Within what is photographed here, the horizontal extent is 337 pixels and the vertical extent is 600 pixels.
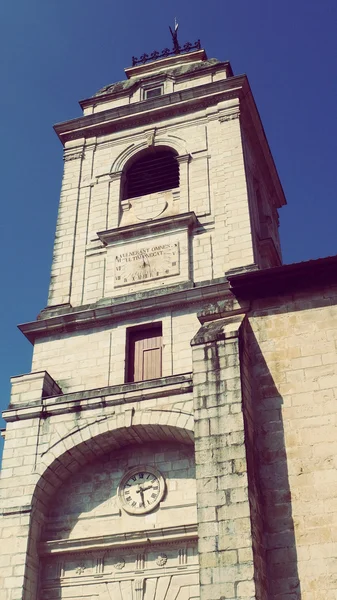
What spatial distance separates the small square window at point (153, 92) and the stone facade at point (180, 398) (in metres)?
1.64

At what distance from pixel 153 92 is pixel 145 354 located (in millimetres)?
10512

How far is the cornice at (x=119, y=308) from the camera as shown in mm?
16906

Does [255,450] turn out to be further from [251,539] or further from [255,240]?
[255,240]

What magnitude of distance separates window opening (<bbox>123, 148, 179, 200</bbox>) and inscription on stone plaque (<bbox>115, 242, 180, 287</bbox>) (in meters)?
2.53

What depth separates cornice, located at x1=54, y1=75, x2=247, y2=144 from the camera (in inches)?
845

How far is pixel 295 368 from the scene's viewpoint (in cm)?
1313

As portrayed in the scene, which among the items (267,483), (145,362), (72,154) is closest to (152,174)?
(72,154)

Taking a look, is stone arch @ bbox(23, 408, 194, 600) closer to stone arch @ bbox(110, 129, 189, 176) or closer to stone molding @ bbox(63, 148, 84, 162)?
stone arch @ bbox(110, 129, 189, 176)

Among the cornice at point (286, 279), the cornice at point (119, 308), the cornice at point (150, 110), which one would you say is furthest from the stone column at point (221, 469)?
the cornice at point (150, 110)

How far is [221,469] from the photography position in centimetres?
1175

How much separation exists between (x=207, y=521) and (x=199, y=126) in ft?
42.8

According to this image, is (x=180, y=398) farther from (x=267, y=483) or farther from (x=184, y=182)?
(x=184, y=182)

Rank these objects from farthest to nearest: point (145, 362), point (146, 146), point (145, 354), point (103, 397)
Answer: point (146, 146) → point (145, 354) → point (145, 362) → point (103, 397)

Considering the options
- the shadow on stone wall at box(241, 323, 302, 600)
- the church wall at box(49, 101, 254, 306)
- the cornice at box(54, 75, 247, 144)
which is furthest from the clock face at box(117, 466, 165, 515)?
the cornice at box(54, 75, 247, 144)
